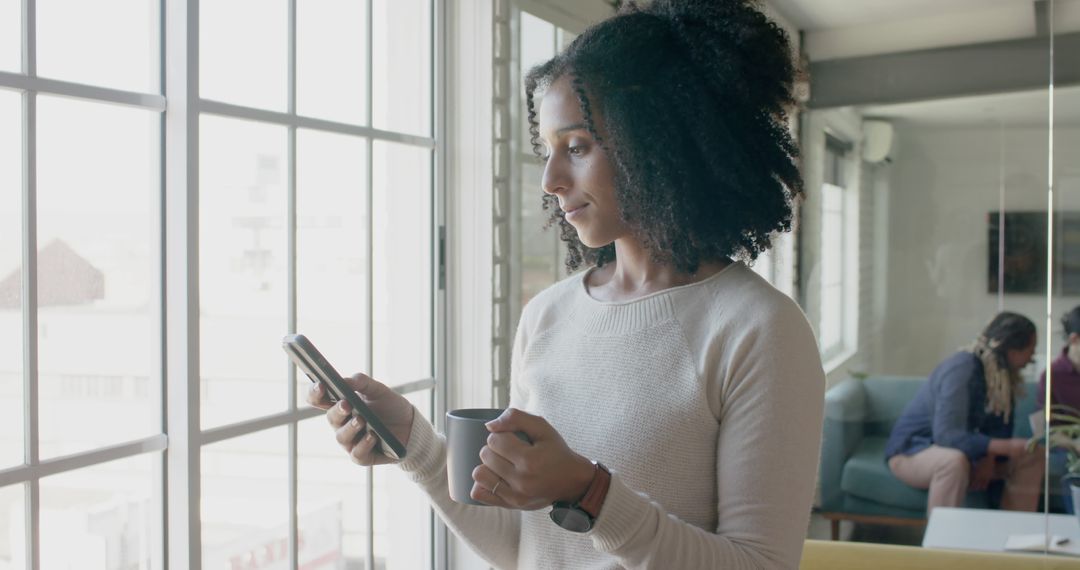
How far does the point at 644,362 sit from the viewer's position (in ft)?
3.60

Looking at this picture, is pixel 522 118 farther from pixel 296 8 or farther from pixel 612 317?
pixel 612 317

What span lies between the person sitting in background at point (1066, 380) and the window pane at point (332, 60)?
2.04 m

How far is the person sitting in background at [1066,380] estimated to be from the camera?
2715 mm

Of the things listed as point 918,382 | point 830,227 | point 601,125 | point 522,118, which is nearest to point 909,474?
point 918,382

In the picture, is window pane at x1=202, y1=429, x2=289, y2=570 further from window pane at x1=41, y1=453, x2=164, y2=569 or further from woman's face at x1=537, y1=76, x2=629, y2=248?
woman's face at x1=537, y1=76, x2=629, y2=248

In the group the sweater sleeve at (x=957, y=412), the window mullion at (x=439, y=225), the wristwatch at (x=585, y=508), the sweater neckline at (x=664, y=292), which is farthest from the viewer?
the sweater sleeve at (x=957, y=412)

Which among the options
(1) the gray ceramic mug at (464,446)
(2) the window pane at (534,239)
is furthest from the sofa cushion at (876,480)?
(1) the gray ceramic mug at (464,446)

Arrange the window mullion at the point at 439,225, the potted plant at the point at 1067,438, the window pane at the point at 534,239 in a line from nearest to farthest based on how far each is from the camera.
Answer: the window mullion at the point at 439,225 → the window pane at the point at 534,239 → the potted plant at the point at 1067,438

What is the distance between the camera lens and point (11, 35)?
3.82ft

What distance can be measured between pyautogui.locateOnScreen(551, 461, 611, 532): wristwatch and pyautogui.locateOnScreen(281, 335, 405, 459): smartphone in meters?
0.26

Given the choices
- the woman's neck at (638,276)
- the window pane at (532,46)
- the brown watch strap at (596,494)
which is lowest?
the brown watch strap at (596,494)

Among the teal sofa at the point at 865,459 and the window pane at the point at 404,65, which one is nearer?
the window pane at the point at 404,65

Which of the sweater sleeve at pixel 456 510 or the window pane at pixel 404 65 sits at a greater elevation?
the window pane at pixel 404 65

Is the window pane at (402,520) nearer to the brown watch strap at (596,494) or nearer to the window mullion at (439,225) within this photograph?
the window mullion at (439,225)
